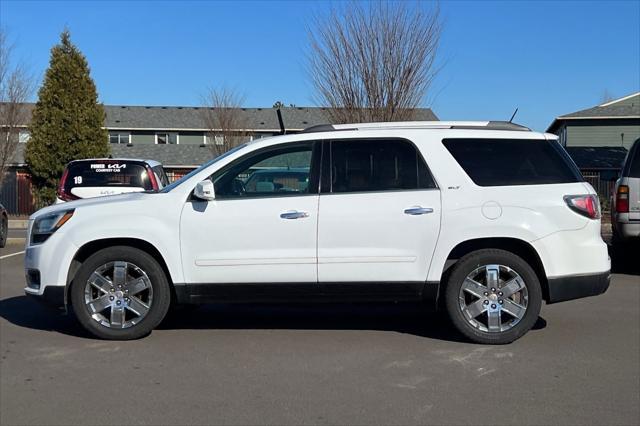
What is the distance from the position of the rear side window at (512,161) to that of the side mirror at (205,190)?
2.16 meters

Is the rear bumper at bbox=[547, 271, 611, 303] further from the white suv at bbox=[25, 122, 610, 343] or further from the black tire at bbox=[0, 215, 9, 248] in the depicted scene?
the black tire at bbox=[0, 215, 9, 248]

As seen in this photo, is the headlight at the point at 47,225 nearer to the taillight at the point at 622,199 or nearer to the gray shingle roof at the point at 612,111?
the taillight at the point at 622,199

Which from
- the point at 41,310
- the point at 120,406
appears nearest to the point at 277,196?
the point at 120,406

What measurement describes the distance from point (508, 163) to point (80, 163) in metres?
7.84

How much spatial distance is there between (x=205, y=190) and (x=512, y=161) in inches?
110

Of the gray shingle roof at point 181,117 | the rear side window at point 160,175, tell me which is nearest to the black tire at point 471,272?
the rear side window at point 160,175

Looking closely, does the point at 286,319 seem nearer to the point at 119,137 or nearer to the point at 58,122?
the point at 58,122

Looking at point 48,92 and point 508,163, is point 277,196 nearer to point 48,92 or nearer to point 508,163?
point 508,163

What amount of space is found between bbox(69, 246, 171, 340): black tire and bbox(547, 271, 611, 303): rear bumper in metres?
3.45

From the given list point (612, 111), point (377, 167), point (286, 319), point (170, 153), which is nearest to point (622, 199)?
point (377, 167)

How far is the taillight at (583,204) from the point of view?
19.8 ft

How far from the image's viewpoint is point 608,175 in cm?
2844

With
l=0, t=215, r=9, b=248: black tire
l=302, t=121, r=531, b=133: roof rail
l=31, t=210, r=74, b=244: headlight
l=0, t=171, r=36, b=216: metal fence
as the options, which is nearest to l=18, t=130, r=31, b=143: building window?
l=0, t=171, r=36, b=216: metal fence

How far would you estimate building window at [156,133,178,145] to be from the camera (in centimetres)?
4312
